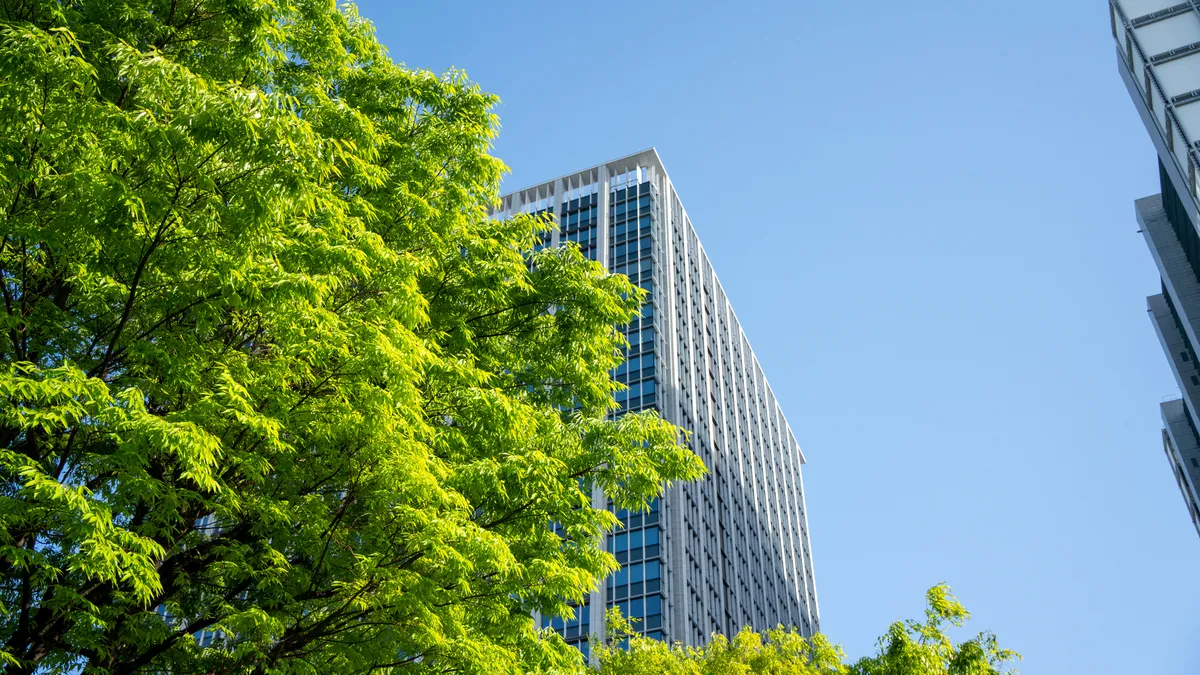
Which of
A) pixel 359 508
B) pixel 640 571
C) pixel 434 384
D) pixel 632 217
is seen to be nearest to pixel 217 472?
pixel 359 508

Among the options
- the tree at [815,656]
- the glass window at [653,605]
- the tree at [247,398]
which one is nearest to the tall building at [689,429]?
the glass window at [653,605]

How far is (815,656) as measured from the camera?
2475cm

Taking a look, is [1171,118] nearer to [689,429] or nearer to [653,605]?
[689,429]

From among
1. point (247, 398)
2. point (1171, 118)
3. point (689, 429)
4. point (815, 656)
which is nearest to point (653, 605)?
point (689, 429)

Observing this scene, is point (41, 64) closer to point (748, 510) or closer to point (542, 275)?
point (542, 275)

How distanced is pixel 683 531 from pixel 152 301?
59.7 meters

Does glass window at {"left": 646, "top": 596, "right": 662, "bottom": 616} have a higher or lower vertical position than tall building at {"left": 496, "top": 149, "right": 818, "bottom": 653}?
lower

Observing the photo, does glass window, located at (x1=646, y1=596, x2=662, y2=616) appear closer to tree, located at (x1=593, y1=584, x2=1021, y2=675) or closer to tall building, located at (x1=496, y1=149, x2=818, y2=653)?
tall building, located at (x1=496, y1=149, x2=818, y2=653)

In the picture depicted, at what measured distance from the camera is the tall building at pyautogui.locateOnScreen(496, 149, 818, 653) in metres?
63.7

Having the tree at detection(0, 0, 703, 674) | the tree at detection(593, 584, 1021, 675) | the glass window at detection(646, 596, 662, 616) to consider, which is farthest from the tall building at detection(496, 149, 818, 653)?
the tree at detection(0, 0, 703, 674)

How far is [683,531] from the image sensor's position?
6669 centimetres

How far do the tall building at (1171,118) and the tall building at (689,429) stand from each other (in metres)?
37.5

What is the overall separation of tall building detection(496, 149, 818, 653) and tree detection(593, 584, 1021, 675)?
32115 millimetres

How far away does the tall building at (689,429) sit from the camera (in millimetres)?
63688
